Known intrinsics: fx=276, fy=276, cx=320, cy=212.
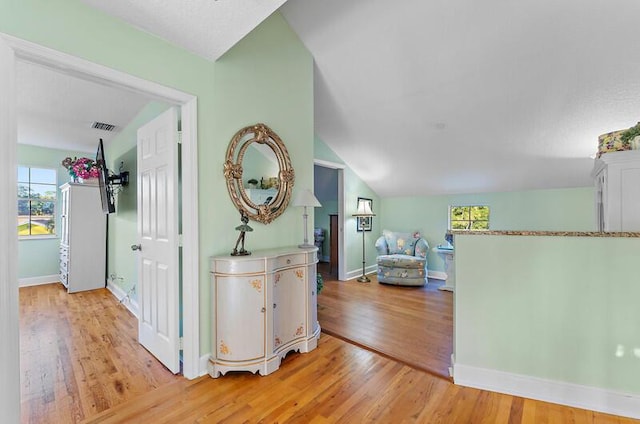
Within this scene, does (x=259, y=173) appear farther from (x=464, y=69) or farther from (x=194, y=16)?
(x=464, y=69)

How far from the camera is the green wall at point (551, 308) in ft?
5.59

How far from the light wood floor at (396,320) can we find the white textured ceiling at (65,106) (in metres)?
3.35

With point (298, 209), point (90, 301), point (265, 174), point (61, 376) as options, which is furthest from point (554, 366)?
point (90, 301)

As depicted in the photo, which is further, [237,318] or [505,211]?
[505,211]

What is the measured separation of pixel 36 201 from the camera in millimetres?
5070

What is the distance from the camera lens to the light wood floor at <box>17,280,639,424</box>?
169cm

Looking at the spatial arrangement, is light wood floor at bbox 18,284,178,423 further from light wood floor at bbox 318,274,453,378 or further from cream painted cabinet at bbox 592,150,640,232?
cream painted cabinet at bbox 592,150,640,232

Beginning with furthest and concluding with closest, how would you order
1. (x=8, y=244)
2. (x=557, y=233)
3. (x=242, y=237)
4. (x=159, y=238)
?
1. (x=159, y=238)
2. (x=242, y=237)
3. (x=557, y=233)
4. (x=8, y=244)

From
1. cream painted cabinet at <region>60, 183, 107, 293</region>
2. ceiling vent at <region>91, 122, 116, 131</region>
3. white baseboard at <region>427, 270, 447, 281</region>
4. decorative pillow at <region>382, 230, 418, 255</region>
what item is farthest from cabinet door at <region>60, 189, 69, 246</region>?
white baseboard at <region>427, 270, 447, 281</region>

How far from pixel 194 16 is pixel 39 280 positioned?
5915mm

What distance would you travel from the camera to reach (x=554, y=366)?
5.99ft

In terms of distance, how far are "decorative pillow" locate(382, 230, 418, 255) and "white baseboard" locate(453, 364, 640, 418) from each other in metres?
3.26

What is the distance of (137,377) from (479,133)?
4.39m

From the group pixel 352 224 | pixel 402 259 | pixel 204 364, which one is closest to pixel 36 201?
pixel 204 364
